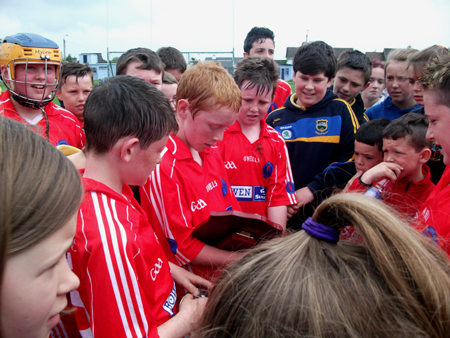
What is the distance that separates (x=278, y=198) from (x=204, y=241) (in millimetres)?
1035

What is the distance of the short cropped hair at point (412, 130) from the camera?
95.1 inches

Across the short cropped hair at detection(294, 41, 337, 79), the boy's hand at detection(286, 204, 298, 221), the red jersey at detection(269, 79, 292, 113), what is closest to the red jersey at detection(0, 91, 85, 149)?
the boy's hand at detection(286, 204, 298, 221)

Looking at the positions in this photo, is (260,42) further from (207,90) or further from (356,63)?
(207,90)

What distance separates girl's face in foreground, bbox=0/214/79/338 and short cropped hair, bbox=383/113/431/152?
2.45 metres

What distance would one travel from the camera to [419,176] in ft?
7.93

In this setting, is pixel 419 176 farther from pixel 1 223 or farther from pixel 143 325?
pixel 1 223

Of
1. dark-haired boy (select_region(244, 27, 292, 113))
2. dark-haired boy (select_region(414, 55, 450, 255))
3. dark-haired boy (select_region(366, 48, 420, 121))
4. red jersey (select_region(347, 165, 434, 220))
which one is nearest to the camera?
dark-haired boy (select_region(414, 55, 450, 255))

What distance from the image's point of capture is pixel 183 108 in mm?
2172

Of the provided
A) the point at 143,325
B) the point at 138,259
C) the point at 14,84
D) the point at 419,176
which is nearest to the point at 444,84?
the point at 419,176

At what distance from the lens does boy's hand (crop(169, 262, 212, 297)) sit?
1.81 metres

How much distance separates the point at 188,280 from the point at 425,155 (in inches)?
77.1

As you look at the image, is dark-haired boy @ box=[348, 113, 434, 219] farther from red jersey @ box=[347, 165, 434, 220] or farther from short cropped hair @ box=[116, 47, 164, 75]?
short cropped hair @ box=[116, 47, 164, 75]

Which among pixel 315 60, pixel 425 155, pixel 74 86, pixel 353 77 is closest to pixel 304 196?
pixel 425 155

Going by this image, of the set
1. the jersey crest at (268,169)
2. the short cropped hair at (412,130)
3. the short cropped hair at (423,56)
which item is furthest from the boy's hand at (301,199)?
the short cropped hair at (423,56)
